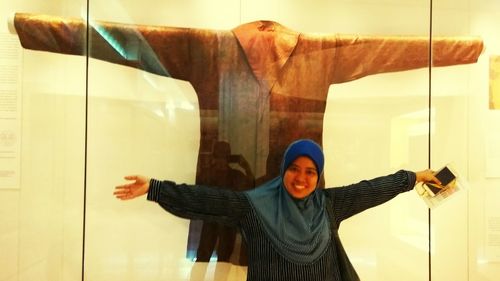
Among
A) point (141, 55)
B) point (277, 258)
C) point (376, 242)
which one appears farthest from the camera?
point (376, 242)

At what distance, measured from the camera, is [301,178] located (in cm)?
98

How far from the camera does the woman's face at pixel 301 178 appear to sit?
983mm

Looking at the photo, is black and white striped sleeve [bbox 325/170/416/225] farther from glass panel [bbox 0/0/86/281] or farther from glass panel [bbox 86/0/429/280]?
glass panel [bbox 0/0/86/281]

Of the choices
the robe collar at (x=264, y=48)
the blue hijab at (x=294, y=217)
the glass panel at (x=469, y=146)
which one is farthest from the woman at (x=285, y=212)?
the glass panel at (x=469, y=146)

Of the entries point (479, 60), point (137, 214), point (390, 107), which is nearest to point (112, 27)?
point (137, 214)

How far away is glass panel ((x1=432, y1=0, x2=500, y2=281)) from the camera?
4.15ft

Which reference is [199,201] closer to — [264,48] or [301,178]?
[301,178]

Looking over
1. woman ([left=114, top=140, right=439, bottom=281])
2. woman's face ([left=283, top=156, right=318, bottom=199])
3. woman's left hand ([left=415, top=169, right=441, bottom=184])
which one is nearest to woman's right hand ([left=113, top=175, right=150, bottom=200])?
woman ([left=114, top=140, right=439, bottom=281])

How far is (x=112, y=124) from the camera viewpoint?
1.15 metres

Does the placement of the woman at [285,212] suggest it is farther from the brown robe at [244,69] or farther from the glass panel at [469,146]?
the glass panel at [469,146]

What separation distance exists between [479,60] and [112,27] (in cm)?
124

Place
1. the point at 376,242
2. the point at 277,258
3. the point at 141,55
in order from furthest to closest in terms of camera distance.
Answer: the point at 376,242 < the point at 141,55 < the point at 277,258

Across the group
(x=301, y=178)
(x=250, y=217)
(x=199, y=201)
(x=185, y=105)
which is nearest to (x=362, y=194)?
(x=301, y=178)

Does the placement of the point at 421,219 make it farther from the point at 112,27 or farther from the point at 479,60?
the point at 112,27
